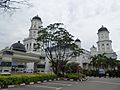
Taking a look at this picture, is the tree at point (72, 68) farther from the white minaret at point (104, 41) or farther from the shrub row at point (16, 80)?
the shrub row at point (16, 80)

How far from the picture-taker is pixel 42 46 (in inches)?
1015

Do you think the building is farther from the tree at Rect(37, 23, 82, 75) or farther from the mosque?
the tree at Rect(37, 23, 82, 75)

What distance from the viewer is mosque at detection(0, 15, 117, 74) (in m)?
33.1

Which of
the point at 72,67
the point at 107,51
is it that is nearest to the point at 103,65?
the point at 72,67

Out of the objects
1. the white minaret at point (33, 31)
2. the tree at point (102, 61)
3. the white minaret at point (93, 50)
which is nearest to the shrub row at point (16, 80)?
the tree at point (102, 61)

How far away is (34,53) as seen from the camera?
43312mm

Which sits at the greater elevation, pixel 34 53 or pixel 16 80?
pixel 34 53

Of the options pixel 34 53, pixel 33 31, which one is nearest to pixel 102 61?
pixel 34 53

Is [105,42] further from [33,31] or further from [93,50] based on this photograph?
[33,31]

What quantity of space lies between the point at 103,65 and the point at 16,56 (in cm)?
2792

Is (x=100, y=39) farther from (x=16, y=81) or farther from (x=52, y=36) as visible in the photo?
(x=16, y=81)

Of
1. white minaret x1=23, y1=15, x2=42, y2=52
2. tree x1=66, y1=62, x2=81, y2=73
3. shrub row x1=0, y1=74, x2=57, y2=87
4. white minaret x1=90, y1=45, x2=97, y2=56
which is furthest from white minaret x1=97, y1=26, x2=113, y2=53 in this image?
shrub row x1=0, y1=74, x2=57, y2=87

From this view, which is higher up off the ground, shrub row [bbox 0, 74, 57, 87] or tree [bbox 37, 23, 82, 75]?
tree [bbox 37, 23, 82, 75]

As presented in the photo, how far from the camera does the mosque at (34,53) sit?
3306 centimetres
